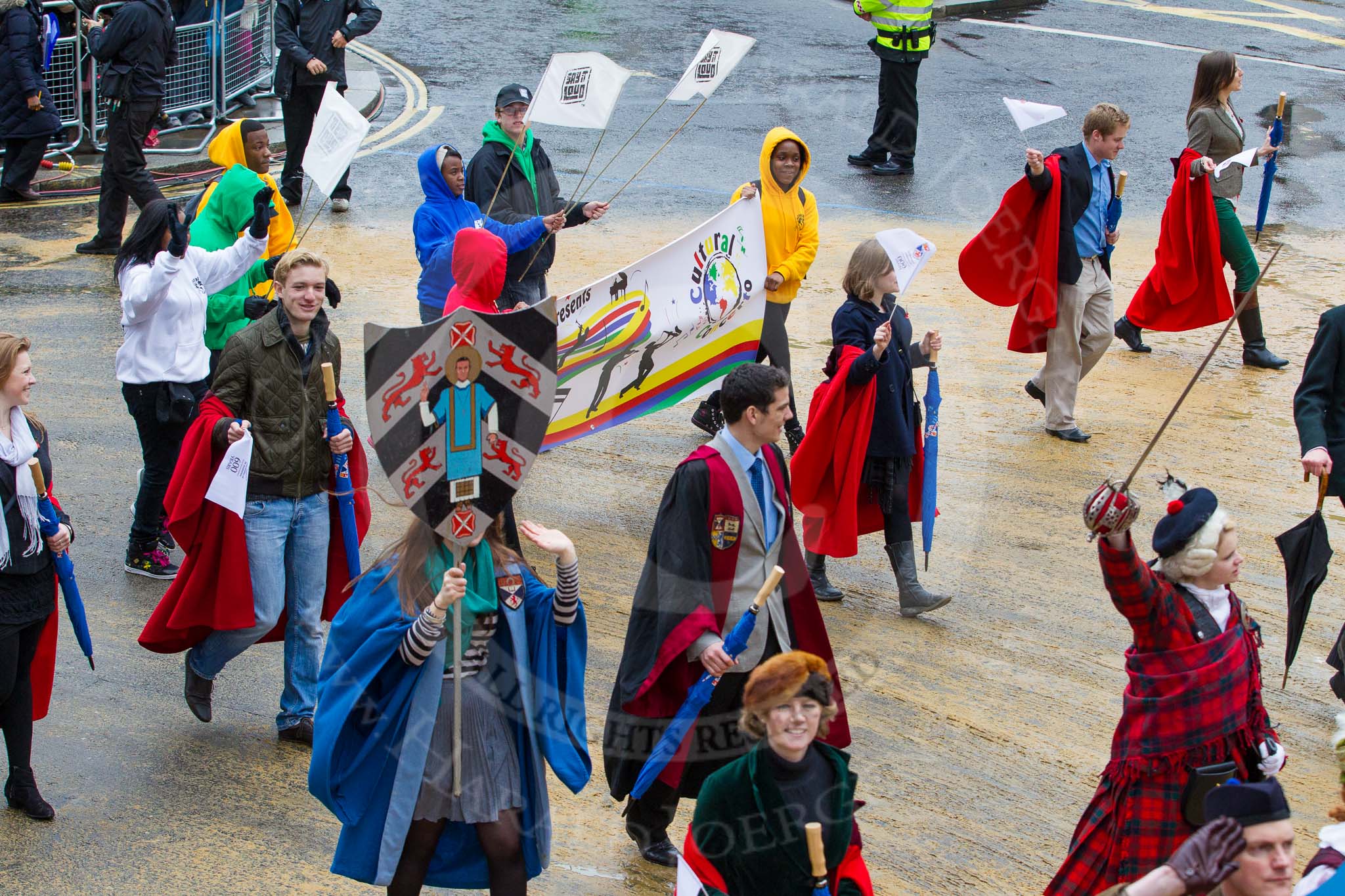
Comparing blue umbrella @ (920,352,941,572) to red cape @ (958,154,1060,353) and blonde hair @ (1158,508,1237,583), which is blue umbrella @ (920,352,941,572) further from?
blonde hair @ (1158,508,1237,583)

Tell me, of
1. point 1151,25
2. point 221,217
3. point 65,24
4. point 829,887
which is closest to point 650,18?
point 1151,25

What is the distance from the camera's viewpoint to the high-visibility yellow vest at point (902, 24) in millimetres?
14125

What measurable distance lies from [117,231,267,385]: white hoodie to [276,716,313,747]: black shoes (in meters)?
1.83

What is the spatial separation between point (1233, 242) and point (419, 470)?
7535 mm

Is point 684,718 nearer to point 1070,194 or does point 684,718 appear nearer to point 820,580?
point 820,580

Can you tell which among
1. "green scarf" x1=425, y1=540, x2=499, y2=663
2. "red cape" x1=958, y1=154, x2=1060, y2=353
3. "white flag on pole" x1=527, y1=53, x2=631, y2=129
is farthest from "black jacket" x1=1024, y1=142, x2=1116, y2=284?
"green scarf" x1=425, y1=540, x2=499, y2=663

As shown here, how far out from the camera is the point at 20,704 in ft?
17.5

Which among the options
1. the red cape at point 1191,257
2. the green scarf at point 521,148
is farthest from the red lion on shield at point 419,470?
the red cape at point 1191,257

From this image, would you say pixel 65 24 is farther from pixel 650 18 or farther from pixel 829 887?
pixel 829 887

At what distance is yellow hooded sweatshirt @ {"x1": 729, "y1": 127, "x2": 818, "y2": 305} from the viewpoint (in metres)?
8.64

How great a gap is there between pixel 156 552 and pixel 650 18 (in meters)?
14.3

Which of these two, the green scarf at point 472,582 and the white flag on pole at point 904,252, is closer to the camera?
the green scarf at point 472,582

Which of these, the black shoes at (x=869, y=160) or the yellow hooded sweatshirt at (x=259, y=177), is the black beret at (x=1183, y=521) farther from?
the black shoes at (x=869, y=160)

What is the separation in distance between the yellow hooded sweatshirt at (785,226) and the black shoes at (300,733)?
3940mm
